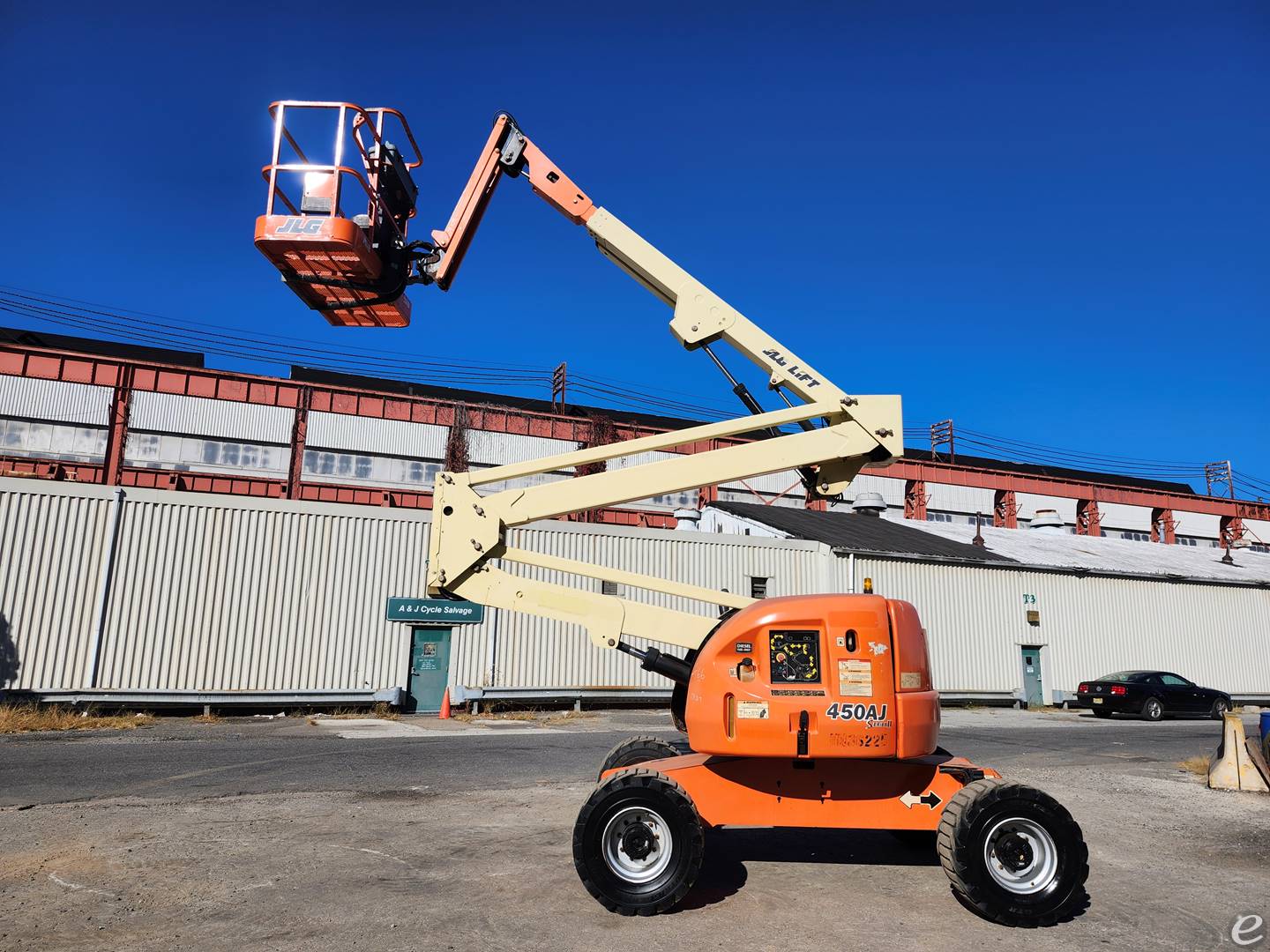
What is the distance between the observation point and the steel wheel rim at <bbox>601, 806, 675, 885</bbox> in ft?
19.1

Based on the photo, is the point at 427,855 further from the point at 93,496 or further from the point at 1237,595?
the point at 1237,595

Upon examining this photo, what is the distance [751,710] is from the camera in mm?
6094

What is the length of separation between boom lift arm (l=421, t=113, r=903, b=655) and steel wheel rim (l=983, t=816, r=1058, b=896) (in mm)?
2630

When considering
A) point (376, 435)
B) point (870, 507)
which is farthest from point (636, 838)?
point (376, 435)

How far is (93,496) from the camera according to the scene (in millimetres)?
18250

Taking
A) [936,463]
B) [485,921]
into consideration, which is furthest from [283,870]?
[936,463]

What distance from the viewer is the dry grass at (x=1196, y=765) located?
1253cm

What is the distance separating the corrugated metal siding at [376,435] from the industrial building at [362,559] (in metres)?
0.09

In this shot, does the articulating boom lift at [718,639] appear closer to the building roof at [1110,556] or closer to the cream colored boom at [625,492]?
the cream colored boom at [625,492]

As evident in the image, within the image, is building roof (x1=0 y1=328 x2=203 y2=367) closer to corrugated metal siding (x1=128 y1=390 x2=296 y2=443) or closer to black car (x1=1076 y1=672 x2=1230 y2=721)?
corrugated metal siding (x1=128 y1=390 x2=296 y2=443)

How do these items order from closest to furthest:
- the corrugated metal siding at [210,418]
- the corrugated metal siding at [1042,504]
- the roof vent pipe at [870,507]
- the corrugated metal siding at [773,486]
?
the corrugated metal siding at [210,418] → the roof vent pipe at [870,507] → the corrugated metal siding at [773,486] → the corrugated metal siding at [1042,504]

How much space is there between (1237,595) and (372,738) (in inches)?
1251

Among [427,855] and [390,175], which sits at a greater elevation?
[390,175]

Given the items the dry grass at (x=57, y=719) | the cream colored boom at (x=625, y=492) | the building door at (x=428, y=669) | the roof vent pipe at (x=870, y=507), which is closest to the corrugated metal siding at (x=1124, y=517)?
the roof vent pipe at (x=870, y=507)
